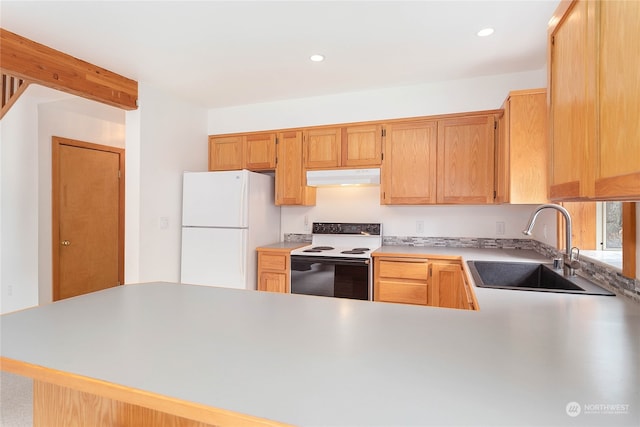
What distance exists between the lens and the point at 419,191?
9.89 feet

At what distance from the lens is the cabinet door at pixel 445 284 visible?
262cm

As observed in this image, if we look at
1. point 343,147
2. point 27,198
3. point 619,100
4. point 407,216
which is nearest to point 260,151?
point 343,147

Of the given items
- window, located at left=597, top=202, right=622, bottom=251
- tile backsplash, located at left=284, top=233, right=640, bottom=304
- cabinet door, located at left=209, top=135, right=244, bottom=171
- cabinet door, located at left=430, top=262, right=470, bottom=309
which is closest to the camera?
tile backsplash, located at left=284, top=233, right=640, bottom=304

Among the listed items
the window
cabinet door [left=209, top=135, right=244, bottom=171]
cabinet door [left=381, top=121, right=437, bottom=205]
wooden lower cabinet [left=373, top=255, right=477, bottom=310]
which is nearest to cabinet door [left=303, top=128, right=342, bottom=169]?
cabinet door [left=381, top=121, right=437, bottom=205]

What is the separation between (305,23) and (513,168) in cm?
173

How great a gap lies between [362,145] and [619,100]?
8.17ft

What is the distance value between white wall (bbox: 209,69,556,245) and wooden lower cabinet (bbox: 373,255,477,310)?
62cm

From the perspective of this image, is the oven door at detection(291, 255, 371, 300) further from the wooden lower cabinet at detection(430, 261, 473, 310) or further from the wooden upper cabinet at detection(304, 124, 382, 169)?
the wooden upper cabinet at detection(304, 124, 382, 169)

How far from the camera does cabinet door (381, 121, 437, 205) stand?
2981 millimetres

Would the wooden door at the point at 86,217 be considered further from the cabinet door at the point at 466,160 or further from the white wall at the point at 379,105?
the cabinet door at the point at 466,160

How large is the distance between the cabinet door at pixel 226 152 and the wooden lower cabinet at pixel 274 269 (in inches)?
43.0

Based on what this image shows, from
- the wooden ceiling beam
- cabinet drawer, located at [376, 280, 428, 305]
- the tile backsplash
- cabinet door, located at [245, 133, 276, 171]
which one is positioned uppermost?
the wooden ceiling beam

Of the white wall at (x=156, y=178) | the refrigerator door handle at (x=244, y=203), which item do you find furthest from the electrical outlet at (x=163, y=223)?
the refrigerator door handle at (x=244, y=203)

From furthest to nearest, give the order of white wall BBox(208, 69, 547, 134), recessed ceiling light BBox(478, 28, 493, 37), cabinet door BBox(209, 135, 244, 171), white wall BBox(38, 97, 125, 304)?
cabinet door BBox(209, 135, 244, 171)
white wall BBox(38, 97, 125, 304)
white wall BBox(208, 69, 547, 134)
recessed ceiling light BBox(478, 28, 493, 37)
